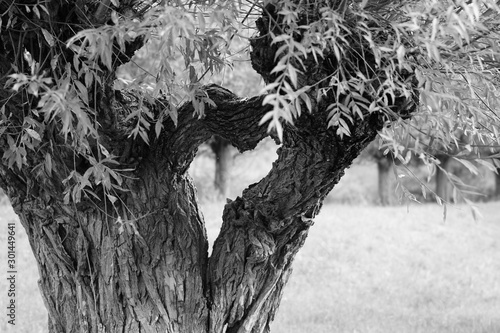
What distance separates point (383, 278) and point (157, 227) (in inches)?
318

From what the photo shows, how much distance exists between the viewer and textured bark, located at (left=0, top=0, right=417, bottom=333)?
→ 3.64 metres

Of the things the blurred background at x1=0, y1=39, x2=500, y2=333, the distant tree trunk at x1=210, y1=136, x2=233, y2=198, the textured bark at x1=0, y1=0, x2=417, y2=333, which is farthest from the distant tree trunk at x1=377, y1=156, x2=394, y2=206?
Result: the textured bark at x1=0, y1=0, x2=417, y2=333

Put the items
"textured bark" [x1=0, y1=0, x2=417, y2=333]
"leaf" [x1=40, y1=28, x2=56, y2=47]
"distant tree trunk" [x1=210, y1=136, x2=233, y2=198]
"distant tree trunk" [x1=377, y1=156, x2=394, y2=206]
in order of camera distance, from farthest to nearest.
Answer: "distant tree trunk" [x1=377, y1=156, x2=394, y2=206]
"distant tree trunk" [x1=210, y1=136, x2=233, y2=198]
"textured bark" [x1=0, y1=0, x2=417, y2=333]
"leaf" [x1=40, y1=28, x2=56, y2=47]

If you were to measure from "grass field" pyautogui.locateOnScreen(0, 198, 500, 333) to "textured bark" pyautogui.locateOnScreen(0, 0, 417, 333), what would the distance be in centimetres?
313

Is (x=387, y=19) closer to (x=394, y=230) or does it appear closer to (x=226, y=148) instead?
(x=394, y=230)

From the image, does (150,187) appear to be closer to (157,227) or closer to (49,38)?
(157,227)

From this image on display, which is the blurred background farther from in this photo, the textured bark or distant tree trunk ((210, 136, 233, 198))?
the textured bark

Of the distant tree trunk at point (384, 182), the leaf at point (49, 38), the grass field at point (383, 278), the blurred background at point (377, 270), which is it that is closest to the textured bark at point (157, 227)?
the leaf at point (49, 38)

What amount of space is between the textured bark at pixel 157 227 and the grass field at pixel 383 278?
3.13m

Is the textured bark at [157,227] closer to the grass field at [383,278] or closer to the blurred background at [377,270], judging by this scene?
the blurred background at [377,270]

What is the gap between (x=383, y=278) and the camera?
1132 cm

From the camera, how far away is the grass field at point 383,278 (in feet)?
27.7

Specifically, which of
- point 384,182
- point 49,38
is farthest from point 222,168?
point 49,38

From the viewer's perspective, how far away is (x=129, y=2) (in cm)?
344
